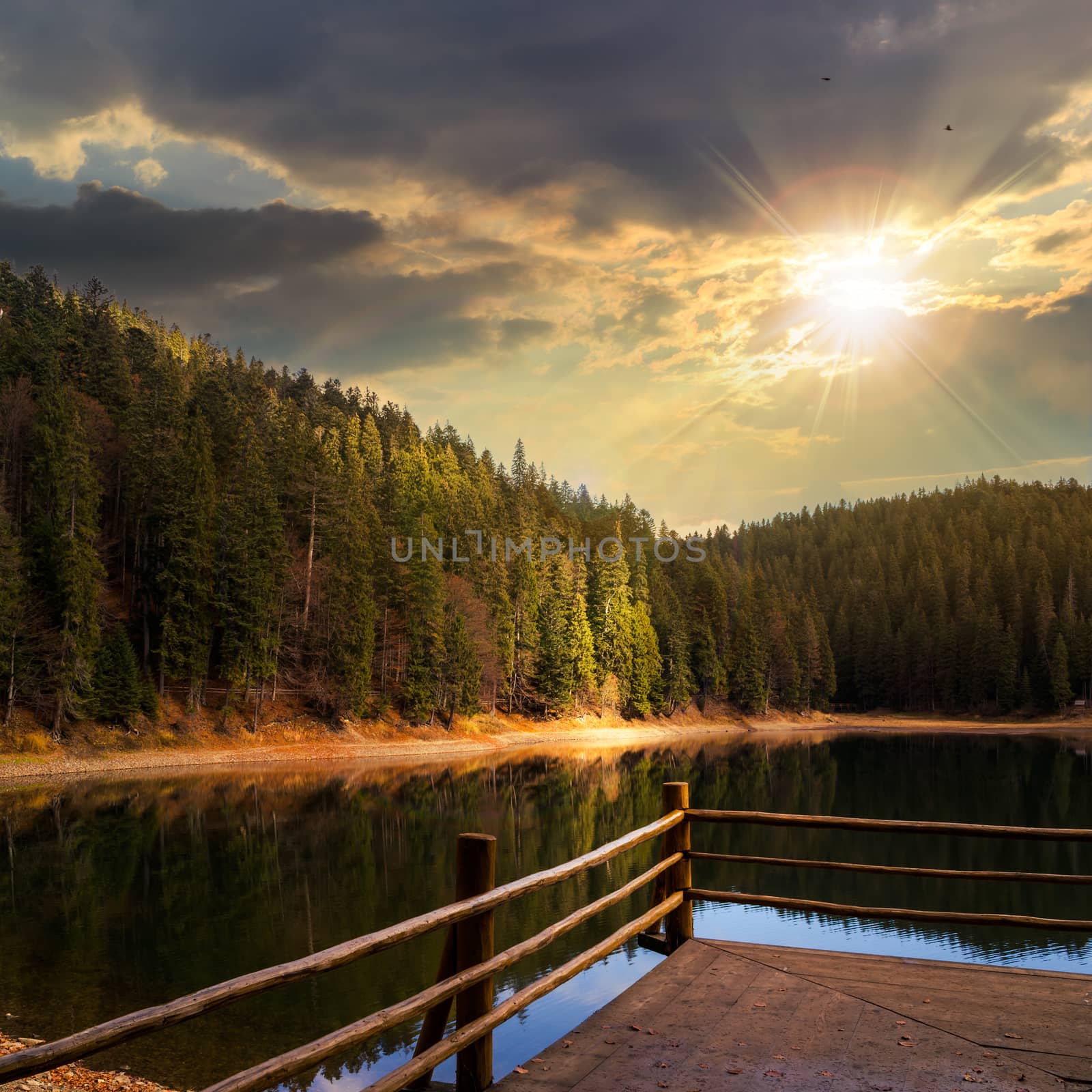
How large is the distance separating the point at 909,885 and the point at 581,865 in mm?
22272

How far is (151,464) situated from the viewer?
203 feet

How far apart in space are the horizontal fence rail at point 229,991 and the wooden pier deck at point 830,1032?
1.02 metres

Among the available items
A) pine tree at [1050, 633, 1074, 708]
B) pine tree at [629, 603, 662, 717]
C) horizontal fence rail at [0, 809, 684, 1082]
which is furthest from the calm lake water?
pine tree at [1050, 633, 1074, 708]

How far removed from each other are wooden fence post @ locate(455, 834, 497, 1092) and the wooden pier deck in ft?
0.72

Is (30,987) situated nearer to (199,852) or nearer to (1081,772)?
(199,852)

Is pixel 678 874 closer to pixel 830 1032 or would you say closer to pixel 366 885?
pixel 830 1032

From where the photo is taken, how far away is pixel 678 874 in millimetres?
8352

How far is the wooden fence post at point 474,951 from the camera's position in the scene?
529 cm

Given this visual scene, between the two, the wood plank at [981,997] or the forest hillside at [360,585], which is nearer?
the wood plank at [981,997]

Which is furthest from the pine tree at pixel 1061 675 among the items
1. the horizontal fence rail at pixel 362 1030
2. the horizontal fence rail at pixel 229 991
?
the horizontal fence rail at pixel 229 991

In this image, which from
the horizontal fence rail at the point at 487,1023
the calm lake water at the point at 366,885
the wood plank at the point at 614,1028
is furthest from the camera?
the calm lake water at the point at 366,885

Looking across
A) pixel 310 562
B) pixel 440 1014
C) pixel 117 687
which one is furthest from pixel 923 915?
pixel 310 562

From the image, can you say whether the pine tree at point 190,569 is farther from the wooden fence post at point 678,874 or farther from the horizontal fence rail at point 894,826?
the horizontal fence rail at point 894,826

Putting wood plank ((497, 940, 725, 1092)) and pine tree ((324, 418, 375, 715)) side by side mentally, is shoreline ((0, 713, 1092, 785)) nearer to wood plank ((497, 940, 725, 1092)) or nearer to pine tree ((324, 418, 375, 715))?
pine tree ((324, 418, 375, 715))
